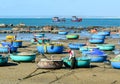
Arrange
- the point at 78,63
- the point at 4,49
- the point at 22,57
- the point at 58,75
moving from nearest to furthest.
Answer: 1. the point at 58,75
2. the point at 78,63
3. the point at 22,57
4. the point at 4,49

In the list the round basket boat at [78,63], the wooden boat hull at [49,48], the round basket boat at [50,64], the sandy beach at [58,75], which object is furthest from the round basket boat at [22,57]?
the wooden boat hull at [49,48]

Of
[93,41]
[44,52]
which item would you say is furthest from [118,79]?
[93,41]

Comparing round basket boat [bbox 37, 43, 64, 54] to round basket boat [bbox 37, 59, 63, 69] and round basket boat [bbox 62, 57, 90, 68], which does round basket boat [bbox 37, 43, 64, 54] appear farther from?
round basket boat [bbox 37, 59, 63, 69]

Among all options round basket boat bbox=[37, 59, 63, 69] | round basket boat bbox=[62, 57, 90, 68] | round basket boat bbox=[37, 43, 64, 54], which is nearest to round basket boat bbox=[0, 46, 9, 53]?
round basket boat bbox=[37, 43, 64, 54]

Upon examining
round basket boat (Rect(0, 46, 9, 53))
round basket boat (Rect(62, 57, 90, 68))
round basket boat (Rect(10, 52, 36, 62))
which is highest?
round basket boat (Rect(62, 57, 90, 68))

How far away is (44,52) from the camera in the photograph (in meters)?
41.7

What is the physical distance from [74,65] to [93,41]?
28.4 meters

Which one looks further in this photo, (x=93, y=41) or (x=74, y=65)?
(x=93, y=41)

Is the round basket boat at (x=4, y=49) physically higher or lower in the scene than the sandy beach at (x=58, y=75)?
lower

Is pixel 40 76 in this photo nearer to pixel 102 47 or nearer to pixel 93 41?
pixel 102 47

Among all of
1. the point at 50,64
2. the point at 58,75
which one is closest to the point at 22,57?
the point at 50,64

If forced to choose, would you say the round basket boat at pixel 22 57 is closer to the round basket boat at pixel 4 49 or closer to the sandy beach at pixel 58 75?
the sandy beach at pixel 58 75

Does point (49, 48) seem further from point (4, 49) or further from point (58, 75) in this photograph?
point (58, 75)

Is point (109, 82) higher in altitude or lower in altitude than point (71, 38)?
higher
